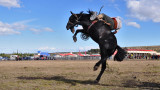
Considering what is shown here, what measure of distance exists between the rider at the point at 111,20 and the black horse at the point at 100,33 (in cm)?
23

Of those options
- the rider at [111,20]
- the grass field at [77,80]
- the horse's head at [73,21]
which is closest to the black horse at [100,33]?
the horse's head at [73,21]

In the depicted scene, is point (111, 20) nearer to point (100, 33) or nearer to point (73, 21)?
point (100, 33)

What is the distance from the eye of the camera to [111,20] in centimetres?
925

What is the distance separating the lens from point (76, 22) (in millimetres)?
9398

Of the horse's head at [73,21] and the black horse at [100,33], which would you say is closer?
the black horse at [100,33]

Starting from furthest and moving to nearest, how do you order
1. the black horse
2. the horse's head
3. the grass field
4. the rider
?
1. the horse's head
2. the rider
3. the black horse
4. the grass field

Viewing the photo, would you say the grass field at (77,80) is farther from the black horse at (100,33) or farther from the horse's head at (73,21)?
the horse's head at (73,21)

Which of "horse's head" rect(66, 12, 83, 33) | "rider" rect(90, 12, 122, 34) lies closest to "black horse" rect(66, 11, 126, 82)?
"horse's head" rect(66, 12, 83, 33)

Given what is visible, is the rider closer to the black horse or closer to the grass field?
the black horse

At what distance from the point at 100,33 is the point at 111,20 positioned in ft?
3.37

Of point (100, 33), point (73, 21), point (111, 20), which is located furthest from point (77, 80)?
point (111, 20)

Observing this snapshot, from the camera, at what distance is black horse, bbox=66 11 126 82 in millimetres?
8546

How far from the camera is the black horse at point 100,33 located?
855cm

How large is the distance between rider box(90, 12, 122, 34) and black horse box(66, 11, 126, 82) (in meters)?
0.23
